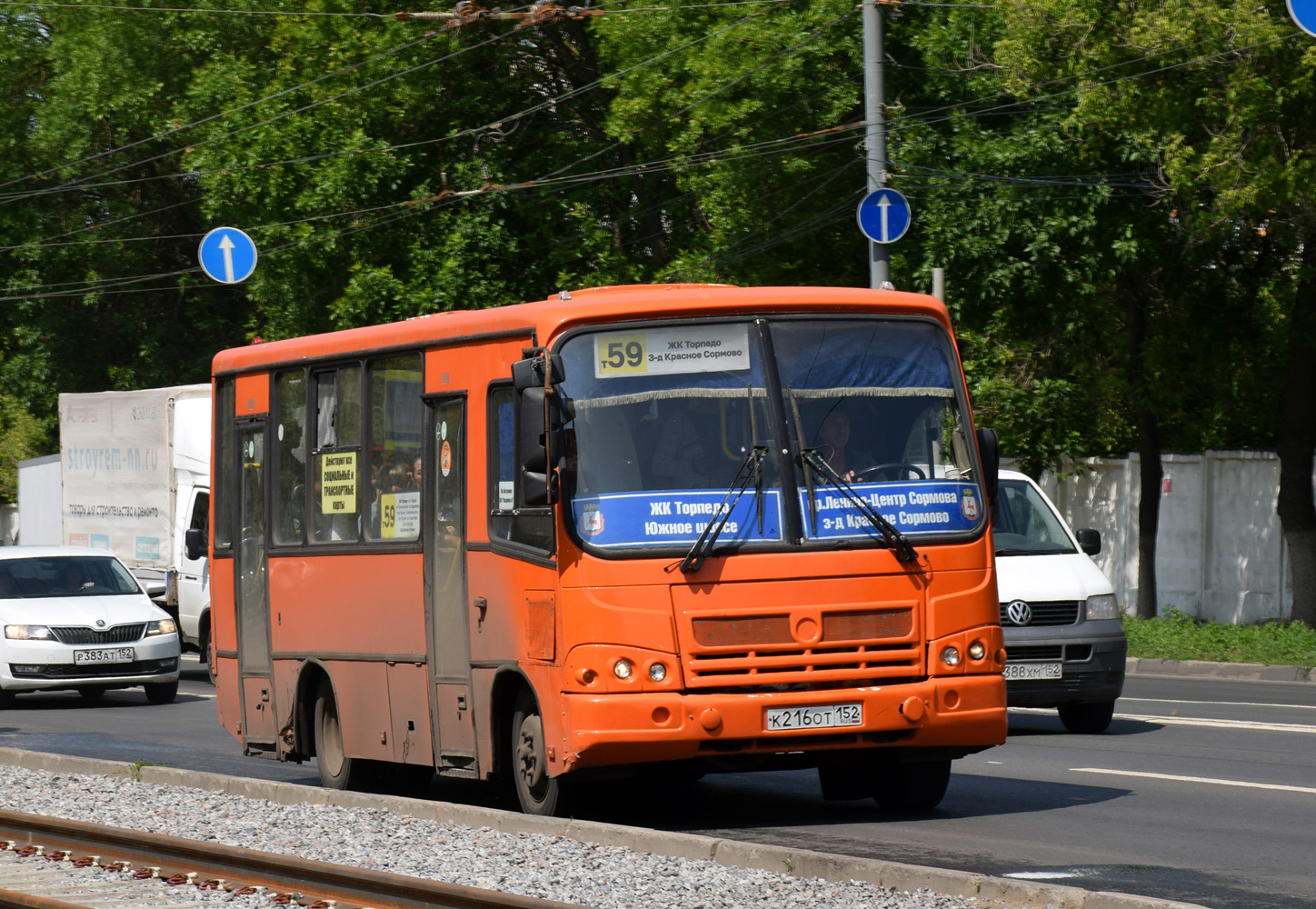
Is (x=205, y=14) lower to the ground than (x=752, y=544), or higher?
higher

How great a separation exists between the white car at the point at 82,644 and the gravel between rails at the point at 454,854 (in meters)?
8.24

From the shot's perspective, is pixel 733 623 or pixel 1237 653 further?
pixel 1237 653

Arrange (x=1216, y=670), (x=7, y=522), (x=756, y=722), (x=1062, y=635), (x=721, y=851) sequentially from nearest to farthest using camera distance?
1. (x=721, y=851)
2. (x=756, y=722)
3. (x=1062, y=635)
4. (x=1216, y=670)
5. (x=7, y=522)

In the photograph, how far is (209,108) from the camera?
33.7m

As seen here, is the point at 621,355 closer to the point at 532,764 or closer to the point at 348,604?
the point at 532,764

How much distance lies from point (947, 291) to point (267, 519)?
40.6 ft

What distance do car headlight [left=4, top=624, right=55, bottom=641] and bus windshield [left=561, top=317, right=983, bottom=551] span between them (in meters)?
12.4

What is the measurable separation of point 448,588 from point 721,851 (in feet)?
9.55

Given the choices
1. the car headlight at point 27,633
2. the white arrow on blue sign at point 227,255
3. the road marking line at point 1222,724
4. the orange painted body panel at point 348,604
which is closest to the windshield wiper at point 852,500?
the orange painted body panel at point 348,604

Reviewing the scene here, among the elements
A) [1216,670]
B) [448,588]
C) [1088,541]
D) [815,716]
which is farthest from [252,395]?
[1216,670]

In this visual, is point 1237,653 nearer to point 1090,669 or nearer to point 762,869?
point 1090,669

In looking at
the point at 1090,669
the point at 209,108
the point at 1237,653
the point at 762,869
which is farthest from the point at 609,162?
the point at 762,869

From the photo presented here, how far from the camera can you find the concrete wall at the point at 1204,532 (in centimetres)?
2658

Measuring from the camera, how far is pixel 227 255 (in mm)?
26625
